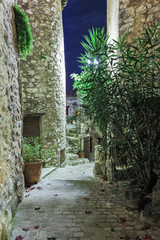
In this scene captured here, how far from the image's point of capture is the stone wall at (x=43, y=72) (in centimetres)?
622

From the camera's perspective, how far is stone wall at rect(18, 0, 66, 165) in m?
6.22

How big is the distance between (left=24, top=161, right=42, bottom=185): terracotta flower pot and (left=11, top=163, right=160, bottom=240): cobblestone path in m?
0.40

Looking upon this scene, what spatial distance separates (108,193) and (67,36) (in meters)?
50.7

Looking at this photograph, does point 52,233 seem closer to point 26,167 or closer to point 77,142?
point 26,167

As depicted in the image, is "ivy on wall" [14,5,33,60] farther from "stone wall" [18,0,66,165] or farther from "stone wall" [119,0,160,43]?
"stone wall" [18,0,66,165]

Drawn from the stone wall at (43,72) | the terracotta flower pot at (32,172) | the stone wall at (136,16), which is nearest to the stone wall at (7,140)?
the terracotta flower pot at (32,172)

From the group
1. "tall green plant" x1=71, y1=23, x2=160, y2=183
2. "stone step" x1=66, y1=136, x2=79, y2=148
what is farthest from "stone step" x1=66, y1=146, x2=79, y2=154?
"tall green plant" x1=71, y1=23, x2=160, y2=183

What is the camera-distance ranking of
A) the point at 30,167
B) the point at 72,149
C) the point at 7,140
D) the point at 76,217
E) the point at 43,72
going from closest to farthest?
the point at 7,140 < the point at 76,217 < the point at 30,167 < the point at 43,72 < the point at 72,149

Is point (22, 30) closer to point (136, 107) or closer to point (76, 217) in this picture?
point (136, 107)

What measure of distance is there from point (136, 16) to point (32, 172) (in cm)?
415

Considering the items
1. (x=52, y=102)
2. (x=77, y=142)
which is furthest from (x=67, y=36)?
(x=52, y=102)

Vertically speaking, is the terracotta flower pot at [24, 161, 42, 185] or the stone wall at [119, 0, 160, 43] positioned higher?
the stone wall at [119, 0, 160, 43]

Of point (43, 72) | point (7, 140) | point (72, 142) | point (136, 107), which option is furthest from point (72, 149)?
point (7, 140)

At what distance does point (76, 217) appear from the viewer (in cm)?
239
